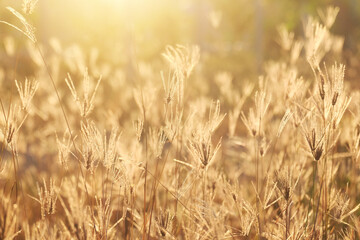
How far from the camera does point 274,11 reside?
16531 millimetres

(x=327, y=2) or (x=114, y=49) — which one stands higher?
(x=327, y=2)

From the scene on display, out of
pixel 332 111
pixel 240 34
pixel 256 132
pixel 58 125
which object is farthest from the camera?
pixel 240 34

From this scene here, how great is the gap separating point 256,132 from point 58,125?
1.78 meters

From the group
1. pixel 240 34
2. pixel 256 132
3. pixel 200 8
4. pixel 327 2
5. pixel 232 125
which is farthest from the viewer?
pixel 240 34

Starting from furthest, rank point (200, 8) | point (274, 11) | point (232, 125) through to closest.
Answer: point (274, 11) → point (200, 8) → point (232, 125)

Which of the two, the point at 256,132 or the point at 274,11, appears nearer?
the point at 256,132

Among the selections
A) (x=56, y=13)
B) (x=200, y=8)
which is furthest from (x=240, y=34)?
(x=56, y=13)

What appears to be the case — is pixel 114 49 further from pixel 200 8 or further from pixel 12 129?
pixel 12 129

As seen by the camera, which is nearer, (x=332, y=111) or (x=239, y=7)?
(x=332, y=111)

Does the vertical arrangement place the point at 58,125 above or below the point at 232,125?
below

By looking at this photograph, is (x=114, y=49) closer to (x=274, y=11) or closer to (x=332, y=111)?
(x=274, y=11)

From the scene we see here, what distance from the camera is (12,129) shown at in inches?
49.3

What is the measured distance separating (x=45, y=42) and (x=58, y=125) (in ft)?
44.1

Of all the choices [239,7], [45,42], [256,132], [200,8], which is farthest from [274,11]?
[256,132]
